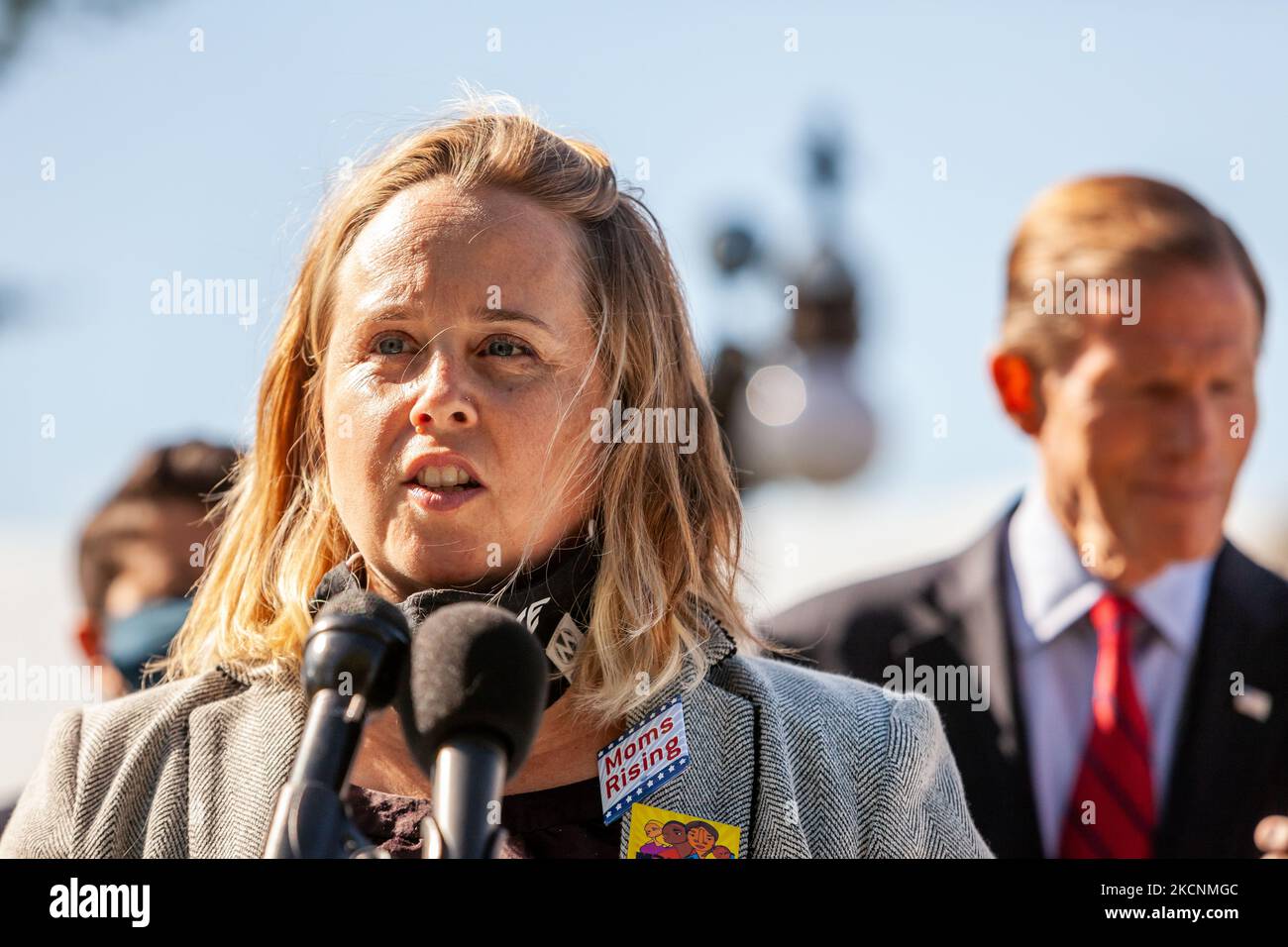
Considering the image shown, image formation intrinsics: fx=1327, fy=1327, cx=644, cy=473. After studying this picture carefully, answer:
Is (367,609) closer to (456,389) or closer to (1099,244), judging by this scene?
(456,389)

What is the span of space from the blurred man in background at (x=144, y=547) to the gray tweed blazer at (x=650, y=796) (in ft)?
4.20

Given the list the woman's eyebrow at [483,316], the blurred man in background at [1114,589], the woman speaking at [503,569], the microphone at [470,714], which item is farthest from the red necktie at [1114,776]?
the microphone at [470,714]

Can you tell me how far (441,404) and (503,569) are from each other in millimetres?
261

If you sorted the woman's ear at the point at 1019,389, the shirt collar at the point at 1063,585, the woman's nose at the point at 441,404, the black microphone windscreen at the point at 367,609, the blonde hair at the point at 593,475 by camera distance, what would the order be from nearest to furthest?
the black microphone windscreen at the point at 367,609
the woman's nose at the point at 441,404
the blonde hair at the point at 593,475
the shirt collar at the point at 1063,585
the woman's ear at the point at 1019,389

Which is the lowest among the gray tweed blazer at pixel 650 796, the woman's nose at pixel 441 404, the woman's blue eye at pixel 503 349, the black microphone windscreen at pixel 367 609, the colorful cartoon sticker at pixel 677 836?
the colorful cartoon sticker at pixel 677 836

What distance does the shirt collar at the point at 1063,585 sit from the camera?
2.96 meters

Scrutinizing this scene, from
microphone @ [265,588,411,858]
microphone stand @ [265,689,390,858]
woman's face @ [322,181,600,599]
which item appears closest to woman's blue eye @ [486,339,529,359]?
woman's face @ [322,181,600,599]

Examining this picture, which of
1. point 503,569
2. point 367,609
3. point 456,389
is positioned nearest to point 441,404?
point 456,389

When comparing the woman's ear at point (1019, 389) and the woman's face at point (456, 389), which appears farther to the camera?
the woman's ear at point (1019, 389)

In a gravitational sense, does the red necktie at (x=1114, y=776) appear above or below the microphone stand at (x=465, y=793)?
below

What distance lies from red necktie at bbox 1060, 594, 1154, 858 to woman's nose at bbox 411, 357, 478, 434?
1787mm

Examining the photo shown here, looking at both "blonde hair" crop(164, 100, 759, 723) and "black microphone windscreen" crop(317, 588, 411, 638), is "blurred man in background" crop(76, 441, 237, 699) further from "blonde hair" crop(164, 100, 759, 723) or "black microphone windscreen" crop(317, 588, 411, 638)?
"black microphone windscreen" crop(317, 588, 411, 638)

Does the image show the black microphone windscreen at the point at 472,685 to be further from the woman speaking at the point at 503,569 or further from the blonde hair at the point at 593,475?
the blonde hair at the point at 593,475

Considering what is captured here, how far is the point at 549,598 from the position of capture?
1.85m
